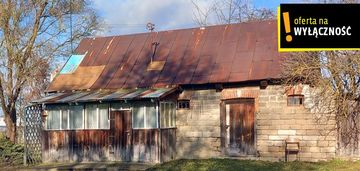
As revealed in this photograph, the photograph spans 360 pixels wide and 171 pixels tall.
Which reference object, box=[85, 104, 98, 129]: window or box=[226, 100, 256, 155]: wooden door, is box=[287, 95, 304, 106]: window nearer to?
box=[226, 100, 256, 155]: wooden door

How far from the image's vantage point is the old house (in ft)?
66.0

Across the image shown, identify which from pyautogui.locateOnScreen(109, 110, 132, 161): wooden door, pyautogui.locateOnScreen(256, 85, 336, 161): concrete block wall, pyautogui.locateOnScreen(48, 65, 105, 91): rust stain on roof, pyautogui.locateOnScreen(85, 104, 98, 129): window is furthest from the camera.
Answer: pyautogui.locateOnScreen(48, 65, 105, 91): rust stain on roof

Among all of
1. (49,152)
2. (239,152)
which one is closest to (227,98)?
(239,152)

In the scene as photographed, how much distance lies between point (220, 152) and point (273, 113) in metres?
2.70

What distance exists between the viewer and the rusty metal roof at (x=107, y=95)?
68.8ft

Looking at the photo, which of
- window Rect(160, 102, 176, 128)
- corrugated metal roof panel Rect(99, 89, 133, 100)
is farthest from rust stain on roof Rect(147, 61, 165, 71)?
window Rect(160, 102, 176, 128)

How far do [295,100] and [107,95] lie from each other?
7766 millimetres

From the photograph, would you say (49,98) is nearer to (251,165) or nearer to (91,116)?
(91,116)

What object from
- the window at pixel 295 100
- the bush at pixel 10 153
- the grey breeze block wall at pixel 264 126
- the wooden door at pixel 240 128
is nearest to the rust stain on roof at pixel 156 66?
the grey breeze block wall at pixel 264 126

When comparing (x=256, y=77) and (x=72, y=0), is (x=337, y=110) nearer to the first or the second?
(x=256, y=77)

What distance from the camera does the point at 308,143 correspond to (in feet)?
64.5

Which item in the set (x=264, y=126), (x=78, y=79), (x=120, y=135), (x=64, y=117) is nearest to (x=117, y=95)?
(x=120, y=135)

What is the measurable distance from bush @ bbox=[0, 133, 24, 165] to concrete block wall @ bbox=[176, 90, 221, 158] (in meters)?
7.41

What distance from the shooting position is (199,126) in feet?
70.8
